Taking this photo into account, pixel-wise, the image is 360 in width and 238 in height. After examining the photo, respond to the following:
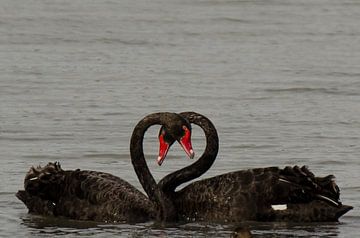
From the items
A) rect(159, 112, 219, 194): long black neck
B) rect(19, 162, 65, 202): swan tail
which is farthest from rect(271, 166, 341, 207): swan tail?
rect(19, 162, 65, 202): swan tail

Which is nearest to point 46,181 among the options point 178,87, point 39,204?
point 39,204

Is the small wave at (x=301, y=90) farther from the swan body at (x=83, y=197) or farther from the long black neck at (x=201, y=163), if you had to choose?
the swan body at (x=83, y=197)

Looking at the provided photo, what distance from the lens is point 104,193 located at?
438 inches

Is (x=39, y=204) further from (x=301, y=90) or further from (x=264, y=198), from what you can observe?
→ (x=301, y=90)

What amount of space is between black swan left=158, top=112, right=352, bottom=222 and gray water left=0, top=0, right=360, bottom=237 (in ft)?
0.42

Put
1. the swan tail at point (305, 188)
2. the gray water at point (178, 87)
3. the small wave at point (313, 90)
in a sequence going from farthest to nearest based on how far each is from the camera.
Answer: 1. the small wave at point (313, 90)
2. the gray water at point (178, 87)
3. the swan tail at point (305, 188)

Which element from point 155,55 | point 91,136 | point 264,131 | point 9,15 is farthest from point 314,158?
point 9,15

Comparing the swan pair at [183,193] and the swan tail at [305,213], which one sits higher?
the swan pair at [183,193]

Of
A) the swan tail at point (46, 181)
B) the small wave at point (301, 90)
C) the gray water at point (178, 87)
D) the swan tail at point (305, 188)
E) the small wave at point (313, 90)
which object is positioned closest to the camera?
the swan tail at point (305, 188)

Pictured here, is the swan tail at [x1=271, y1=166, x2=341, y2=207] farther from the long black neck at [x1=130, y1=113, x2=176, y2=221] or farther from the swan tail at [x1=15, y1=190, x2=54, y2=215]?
the swan tail at [x1=15, y1=190, x2=54, y2=215]

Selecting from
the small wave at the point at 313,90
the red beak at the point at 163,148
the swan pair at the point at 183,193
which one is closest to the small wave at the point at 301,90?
the small wave at the point at 313,90

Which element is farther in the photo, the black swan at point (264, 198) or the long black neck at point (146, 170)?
the long black neck at point (146, 170)

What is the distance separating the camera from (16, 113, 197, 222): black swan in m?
11.0

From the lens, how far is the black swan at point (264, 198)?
10.9 meters
